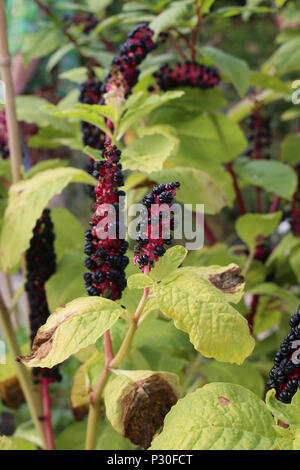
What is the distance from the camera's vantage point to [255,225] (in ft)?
2.42

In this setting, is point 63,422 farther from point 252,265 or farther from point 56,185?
point 56,185

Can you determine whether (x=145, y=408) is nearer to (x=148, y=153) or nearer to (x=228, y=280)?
(x=228, y=280)

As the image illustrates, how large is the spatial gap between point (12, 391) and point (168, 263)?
492 millimetres

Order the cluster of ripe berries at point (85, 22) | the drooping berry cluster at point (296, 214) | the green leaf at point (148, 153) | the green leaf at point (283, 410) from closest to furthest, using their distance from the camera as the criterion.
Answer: the green leaf at point (283, 410) < the green leaf at point (148, 153) < the drooping berry cluster at point (296, 214) < the cluster of ripe berries at point (85, 22)

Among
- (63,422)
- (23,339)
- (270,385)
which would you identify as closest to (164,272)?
(270,385)

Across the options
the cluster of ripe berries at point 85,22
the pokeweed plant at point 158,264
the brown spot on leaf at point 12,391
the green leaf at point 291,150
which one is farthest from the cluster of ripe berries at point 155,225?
the cluster of ripe berries at point 85,22

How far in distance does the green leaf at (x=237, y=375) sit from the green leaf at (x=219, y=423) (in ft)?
0.86

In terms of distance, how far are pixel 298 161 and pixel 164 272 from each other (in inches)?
22.9

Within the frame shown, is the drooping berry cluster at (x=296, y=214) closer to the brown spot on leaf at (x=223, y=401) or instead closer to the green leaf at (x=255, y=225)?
the green leaf at (x=255, y=225)

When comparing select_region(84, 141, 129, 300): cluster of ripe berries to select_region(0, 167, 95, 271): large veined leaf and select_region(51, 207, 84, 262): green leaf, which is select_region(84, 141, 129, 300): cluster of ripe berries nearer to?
select_region(0, 167, 95, 271): large veined leaf

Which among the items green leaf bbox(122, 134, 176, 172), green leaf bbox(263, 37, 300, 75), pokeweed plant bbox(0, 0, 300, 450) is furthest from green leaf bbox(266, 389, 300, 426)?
green leaf bbox(263, 37, 300, 75)

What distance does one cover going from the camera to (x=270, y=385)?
37cm

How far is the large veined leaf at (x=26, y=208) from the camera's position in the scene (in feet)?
1.70
